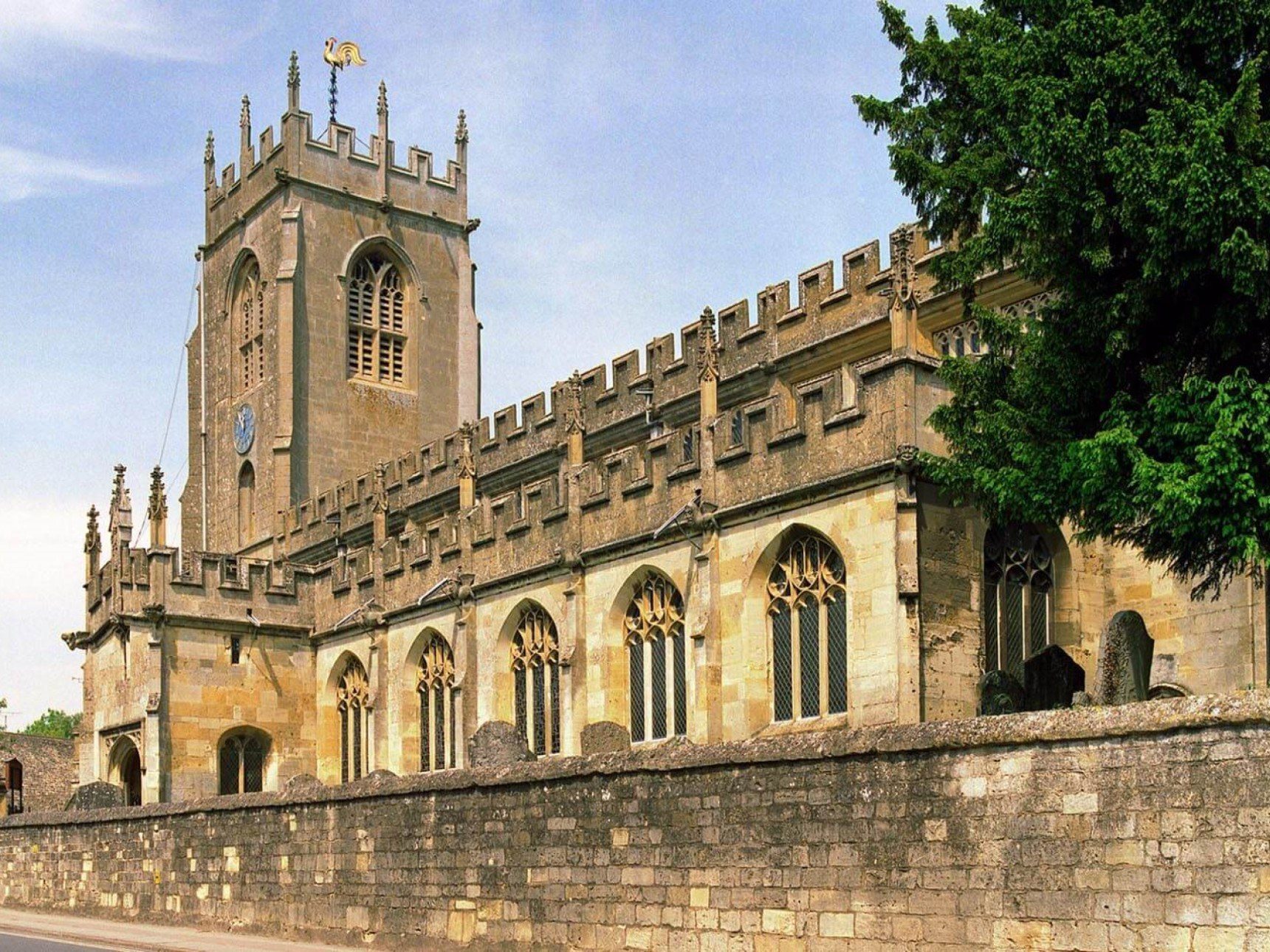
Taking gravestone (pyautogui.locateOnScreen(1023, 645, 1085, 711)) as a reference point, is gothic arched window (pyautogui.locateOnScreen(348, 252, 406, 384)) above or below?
above

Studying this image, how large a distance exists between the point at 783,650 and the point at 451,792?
16.6 ft

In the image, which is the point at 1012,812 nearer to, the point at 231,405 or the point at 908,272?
the point at 908,272

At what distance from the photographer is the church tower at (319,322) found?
41.4 metres

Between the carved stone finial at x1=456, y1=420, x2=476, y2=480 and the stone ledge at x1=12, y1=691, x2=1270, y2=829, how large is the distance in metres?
9.06

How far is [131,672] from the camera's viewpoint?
103 feet

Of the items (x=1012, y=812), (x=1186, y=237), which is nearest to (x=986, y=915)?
(x=1012, y=812)

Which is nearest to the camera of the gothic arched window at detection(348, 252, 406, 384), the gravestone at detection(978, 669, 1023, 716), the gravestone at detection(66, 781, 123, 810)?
the gravestone at detection(978, 669, 1023, 716)

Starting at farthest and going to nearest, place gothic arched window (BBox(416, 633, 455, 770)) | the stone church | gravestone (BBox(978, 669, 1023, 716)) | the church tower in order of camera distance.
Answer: the church tower
gothic arched window (BBox(416, 633, 455, 770))
the stone church
gravestone (BBox(978, 669, 1023, 716))

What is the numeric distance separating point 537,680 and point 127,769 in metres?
10.5

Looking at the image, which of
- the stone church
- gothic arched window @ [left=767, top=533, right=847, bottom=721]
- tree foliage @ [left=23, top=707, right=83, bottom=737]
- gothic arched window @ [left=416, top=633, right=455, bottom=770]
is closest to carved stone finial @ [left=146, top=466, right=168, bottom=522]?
the stone church

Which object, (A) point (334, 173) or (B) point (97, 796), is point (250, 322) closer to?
(A) point (334, 173)

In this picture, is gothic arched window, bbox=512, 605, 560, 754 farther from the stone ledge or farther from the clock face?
the clock face

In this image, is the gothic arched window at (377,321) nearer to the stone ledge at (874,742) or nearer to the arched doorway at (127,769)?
the arched doorway at (127,769)

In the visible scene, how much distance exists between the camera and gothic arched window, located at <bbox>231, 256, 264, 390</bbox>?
42812mm
